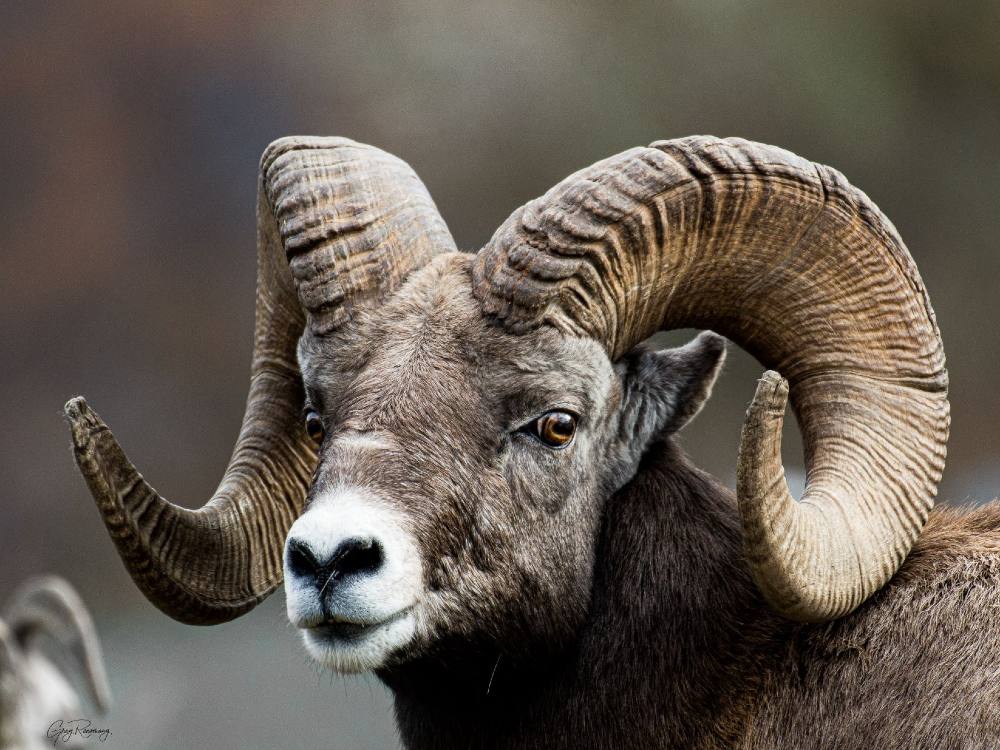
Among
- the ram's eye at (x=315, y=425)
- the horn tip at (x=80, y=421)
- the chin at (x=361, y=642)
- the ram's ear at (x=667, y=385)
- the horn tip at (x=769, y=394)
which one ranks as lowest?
the chin at (x=361, y=642)

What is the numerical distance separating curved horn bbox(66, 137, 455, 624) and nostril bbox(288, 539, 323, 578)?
956 mm

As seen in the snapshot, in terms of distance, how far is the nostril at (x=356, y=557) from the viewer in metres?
3.29

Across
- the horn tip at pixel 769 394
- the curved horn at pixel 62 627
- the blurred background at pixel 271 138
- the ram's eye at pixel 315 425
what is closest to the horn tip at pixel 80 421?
the ram's eye at pixel 315 425

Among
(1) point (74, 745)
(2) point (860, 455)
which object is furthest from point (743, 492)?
(1) point (74, 745)

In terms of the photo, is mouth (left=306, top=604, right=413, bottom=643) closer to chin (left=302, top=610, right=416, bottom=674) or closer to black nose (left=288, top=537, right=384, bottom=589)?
chin (left=302, top=610, right=416, bottom=674)

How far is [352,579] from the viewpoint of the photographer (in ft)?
10.9

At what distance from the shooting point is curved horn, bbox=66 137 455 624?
419 cm

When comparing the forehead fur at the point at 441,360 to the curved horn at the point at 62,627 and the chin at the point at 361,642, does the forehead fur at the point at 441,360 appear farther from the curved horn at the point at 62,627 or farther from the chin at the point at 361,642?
the curved horn at the point at 62,627

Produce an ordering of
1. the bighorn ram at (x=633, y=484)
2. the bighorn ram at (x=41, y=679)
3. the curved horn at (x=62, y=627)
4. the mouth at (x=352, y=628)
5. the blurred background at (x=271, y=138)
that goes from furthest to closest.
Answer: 1. the blurred background at (x=271, y=138)
2. the curved horn at (x=62, y=627)
3. the bighorn ram at (x=41, y=679)
4. the bighorn ram at (x=633, y=484)
5. the mouth at (x=352, y=628)

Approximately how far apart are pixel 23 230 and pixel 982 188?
11664mm

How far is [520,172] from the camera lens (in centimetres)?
1550

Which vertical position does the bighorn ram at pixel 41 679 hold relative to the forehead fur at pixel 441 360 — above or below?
below

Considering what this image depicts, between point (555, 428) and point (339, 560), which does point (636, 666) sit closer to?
point (555, 428)

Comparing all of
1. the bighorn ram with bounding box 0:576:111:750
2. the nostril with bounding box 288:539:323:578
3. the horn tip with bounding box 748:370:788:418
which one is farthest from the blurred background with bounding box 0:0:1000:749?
the horn tip with bounding box 748:370:788:418
